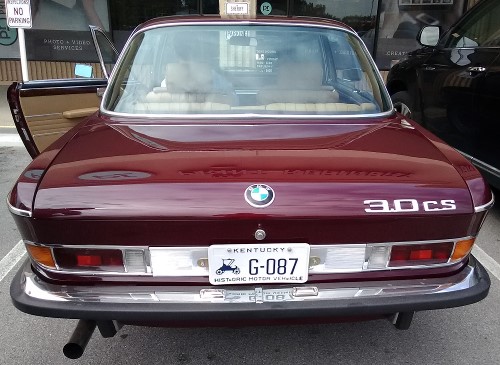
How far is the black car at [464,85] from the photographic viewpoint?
3.67 metres

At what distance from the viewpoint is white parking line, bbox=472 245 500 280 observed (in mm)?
3258

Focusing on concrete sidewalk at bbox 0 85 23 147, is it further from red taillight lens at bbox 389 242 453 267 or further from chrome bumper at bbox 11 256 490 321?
red taillight lens at bbox 389 242 453 267

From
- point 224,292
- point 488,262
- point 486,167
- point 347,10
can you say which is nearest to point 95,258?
point 224,292

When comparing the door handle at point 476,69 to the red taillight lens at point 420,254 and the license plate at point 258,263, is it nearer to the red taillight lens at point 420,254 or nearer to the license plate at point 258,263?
the red taillight lens at point 420,254

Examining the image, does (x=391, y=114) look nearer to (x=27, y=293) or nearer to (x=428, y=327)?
(x=428, y=327)

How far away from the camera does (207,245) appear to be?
1.73 metres

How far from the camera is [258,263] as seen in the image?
176 centimetres

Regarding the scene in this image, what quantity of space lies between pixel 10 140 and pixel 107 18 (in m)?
3.03

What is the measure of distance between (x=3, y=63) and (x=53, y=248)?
7.72 meters

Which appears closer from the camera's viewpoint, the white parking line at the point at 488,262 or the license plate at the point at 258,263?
the license plate at the point at 258,263

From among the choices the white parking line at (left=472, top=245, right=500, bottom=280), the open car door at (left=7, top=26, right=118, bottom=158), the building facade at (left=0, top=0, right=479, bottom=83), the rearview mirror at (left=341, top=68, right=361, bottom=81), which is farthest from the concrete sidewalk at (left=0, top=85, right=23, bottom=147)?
the white parking line at (left=472, top=245, right=500, bottom=280)

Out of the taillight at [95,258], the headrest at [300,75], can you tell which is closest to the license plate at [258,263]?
the taillight at [95,258]

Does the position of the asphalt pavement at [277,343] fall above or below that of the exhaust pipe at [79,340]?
below

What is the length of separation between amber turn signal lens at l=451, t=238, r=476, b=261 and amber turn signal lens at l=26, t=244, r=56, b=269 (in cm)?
164
